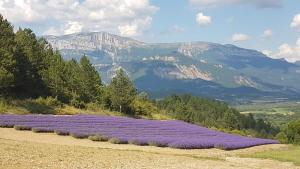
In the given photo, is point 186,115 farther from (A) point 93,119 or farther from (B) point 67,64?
(A) point 93,119

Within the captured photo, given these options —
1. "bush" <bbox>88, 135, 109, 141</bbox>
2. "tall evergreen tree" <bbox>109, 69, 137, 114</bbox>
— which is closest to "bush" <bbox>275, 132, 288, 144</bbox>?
"tall evergreen tree" <bbox>109, 69, 137, 114</bbox>

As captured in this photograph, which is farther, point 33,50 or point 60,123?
point 33,50

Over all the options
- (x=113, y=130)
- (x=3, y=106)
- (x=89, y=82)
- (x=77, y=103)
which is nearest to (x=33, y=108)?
(x=3, y=106)

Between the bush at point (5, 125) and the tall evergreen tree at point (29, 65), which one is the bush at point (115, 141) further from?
the tall evergreen tree at point (29, 65)

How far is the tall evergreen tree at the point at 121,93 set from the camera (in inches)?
3379

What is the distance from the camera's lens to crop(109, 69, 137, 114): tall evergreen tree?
85.8 m

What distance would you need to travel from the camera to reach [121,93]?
86.9 metres

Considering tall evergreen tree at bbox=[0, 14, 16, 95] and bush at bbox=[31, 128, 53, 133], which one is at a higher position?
tall evergreen tree at bbox=[0, 14, 16, 95]

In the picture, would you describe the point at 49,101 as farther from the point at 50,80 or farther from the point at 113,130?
the point at 113,130

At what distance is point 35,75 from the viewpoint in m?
77.4

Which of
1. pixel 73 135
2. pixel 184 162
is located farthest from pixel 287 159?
pixel 73 135

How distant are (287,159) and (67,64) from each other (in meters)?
55.3

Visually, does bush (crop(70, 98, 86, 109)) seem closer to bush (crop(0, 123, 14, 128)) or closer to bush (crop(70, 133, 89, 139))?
bush (crop(0, 123, 14, 128))

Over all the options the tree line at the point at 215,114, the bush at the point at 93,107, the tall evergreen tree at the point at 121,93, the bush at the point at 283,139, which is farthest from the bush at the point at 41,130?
the tree line at the point at 215,114
